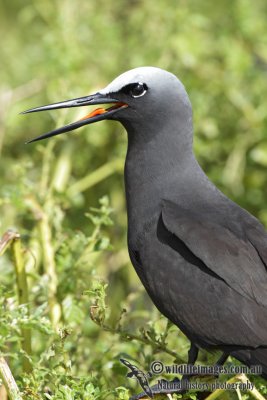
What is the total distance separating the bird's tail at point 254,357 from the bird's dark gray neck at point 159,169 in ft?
1.85

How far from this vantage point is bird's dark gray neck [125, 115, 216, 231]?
3172mm

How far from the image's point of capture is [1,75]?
20.7 feet

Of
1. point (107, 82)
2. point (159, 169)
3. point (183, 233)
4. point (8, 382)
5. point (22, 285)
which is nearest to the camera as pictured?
point (8, 382)

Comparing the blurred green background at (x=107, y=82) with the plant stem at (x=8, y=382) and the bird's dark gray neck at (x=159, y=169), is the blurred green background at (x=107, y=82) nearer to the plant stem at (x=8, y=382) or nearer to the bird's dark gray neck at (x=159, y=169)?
the bird's dark gray neck at (x=159, y=169)

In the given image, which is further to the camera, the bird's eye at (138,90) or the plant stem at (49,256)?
the plant stem at (49,256)

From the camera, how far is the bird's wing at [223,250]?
112 inches

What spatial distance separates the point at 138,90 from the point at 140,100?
0.04 m

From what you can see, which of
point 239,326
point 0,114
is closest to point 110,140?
point 0,114

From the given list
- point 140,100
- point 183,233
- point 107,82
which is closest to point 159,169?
point 140,100

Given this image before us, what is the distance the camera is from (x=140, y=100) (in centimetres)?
327

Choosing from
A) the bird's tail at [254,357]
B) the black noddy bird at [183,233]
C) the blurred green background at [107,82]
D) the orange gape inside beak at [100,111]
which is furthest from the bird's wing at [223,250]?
the blurred green background at [107,82]

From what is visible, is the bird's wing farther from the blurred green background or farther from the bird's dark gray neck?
the blurred green background

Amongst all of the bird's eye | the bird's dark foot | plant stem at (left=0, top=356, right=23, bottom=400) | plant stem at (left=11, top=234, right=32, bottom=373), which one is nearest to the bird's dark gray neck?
the bird's eye

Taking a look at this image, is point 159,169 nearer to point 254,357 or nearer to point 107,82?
point 254,357
